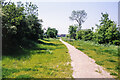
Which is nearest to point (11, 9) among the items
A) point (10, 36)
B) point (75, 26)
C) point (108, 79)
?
point (10, 36)

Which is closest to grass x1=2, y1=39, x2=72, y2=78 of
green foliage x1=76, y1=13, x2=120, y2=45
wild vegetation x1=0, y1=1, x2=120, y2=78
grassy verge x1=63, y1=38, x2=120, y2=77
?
wild vegetation x1=0, y1=1, x2=120, y2=78

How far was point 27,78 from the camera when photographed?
6.04 meters

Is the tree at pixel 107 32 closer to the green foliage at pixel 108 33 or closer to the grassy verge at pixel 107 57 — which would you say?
the green foliage at pixel 108 33

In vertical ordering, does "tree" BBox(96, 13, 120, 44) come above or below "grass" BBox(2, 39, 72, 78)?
above

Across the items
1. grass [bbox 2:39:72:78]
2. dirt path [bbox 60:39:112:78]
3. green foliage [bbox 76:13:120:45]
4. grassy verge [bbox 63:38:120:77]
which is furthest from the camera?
green foliage [bbox 76:13:120:45]

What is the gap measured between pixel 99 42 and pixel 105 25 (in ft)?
18.5

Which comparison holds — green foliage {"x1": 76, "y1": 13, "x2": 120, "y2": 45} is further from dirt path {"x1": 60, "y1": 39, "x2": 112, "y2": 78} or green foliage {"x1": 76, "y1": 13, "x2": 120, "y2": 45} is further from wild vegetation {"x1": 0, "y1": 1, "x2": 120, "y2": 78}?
dirt path {"x1": 60, "y1": 39, "x2": 112, "y2": 78}

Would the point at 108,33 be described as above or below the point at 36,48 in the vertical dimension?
above

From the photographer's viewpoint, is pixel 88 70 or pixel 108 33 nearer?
pixel 88 70

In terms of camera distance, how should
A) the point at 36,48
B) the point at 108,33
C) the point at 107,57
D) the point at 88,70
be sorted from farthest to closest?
the point at 108,33 < the point at 36,48 < the point at 107,57 < the point at 88,70

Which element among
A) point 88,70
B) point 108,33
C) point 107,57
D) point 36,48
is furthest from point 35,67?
point 108,33

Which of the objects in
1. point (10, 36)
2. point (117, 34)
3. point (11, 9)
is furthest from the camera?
point (117, 34)

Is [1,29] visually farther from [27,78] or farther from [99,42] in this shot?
[99,42]

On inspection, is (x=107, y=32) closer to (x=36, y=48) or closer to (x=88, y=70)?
(x=36, y=48)
